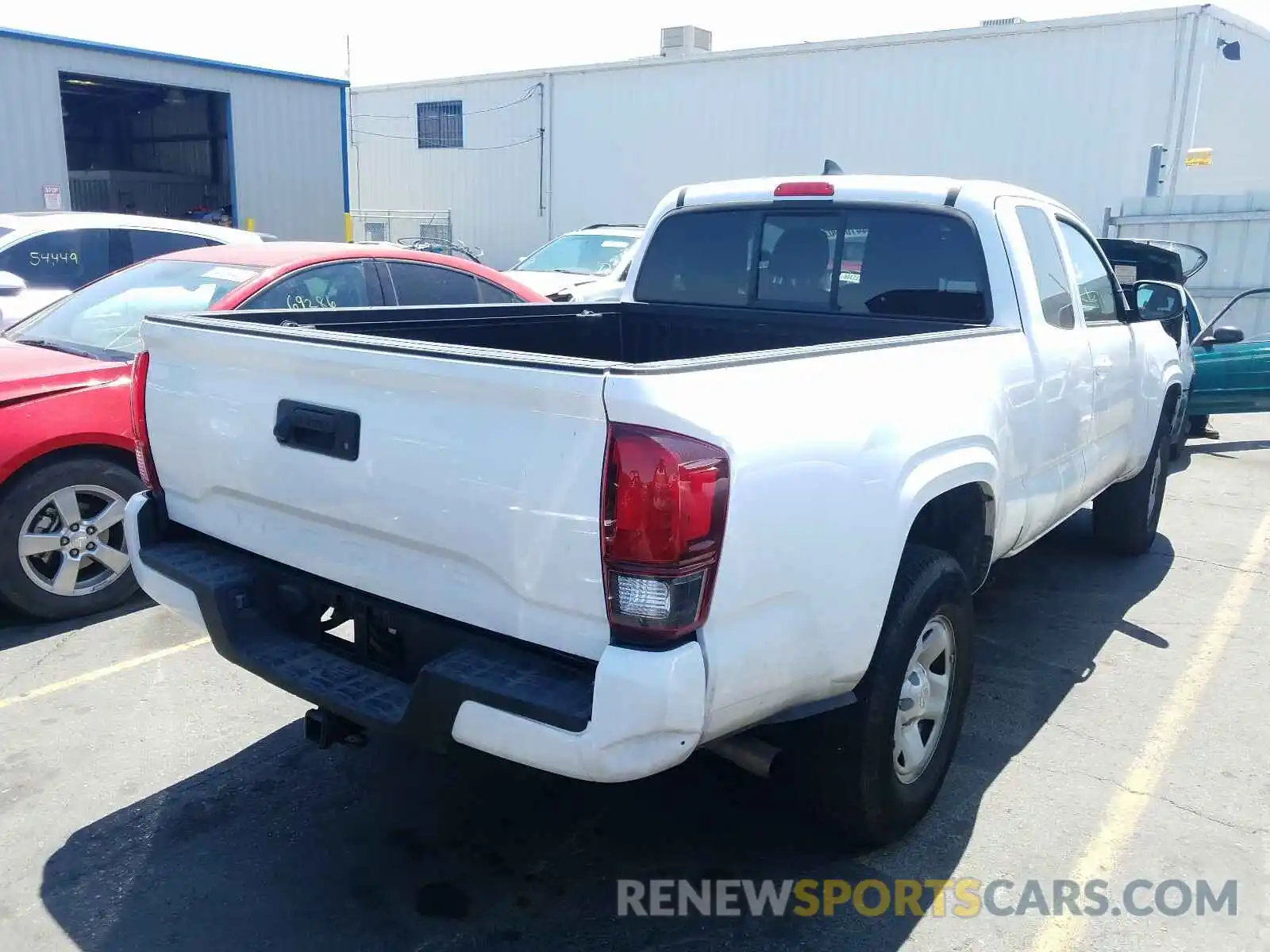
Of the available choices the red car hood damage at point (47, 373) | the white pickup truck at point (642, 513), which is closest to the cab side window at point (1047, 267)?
the white pickup truck at point (642, 513)

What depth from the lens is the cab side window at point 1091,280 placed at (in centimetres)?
464

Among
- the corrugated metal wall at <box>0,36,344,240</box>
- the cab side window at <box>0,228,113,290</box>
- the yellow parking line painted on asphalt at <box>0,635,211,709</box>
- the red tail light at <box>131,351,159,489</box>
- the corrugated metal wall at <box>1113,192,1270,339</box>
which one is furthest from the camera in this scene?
the corrugated metal wall at <box>0,36,344,240</box>

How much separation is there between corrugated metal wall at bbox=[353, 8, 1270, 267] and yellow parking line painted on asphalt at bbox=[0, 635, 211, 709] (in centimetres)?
1534

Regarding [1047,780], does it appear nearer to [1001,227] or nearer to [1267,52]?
[1001,227]

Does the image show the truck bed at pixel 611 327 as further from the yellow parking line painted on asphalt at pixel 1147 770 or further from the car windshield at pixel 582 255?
the car windshield at pixel 582 255

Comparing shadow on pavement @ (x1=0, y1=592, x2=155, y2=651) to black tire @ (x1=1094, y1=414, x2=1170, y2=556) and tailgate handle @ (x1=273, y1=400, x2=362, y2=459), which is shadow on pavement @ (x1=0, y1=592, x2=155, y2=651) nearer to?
tailgate handle @ (x1=273, y1=400, x2=362, y2=459)

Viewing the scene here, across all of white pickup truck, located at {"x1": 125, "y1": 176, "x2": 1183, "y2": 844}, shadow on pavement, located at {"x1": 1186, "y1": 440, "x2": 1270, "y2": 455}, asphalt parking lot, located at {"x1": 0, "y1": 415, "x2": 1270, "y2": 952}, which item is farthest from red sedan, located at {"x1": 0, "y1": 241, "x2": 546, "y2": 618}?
shadow on pavement, located at {"x1": 1186, "y1": 440, "x2": 1270, "y2": 455}

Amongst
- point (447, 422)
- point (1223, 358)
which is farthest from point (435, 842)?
point (1223, 358)

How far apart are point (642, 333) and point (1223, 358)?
273 inches

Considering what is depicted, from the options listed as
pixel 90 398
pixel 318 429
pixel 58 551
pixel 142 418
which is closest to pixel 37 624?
pixel 58 551

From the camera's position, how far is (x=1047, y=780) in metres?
3.64

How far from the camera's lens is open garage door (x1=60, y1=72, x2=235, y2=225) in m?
19.3

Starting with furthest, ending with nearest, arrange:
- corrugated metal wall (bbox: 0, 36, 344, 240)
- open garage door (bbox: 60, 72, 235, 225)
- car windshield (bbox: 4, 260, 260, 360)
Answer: open garage door (bbox: 60, 72, 235, 225), corrugated metal wall (bbox: 0, 36, 344, 240), car windshield (bbox: 4, 260, 260, 360)

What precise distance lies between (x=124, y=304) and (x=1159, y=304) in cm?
593
